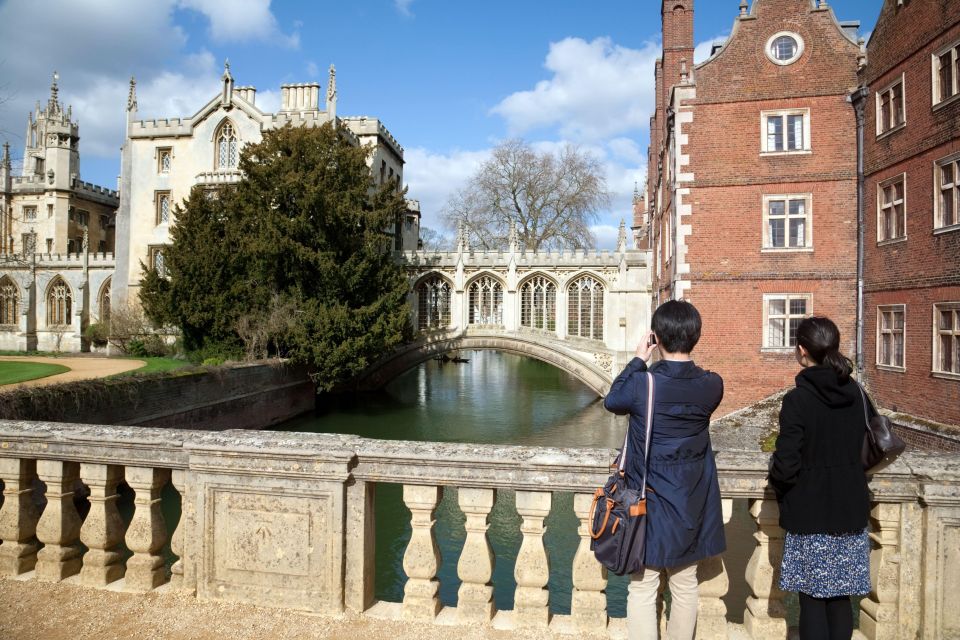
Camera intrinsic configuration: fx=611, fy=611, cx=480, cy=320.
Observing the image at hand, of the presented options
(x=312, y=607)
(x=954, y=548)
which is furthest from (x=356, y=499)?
(x=954, y=548)

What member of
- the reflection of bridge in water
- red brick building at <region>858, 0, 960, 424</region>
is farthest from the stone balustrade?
the reflection of bridge in water

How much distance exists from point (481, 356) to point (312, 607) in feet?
148

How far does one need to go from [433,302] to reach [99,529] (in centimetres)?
2391

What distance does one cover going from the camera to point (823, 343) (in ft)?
8.09

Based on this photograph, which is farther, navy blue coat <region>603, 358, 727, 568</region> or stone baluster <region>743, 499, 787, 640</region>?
stone baluster <region>743, 499, 787, 640</region>

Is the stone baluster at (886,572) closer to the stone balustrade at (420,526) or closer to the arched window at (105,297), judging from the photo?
the stone balustrade at (420,526)

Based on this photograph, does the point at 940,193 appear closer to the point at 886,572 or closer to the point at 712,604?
the point at 886,572

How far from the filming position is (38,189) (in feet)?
124

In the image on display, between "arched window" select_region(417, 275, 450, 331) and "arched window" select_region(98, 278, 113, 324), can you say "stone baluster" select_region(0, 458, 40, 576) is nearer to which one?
"arched window" select_region(417, 275, 450, 331)

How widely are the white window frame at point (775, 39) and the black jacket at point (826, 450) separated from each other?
14591 mm

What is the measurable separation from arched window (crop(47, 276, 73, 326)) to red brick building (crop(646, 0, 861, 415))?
31.0 m

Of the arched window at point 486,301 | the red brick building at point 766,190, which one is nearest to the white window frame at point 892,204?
the red brick building at point 766,190

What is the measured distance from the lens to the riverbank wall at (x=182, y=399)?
1056cm

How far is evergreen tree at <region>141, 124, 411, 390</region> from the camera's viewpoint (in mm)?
Result: 18844
